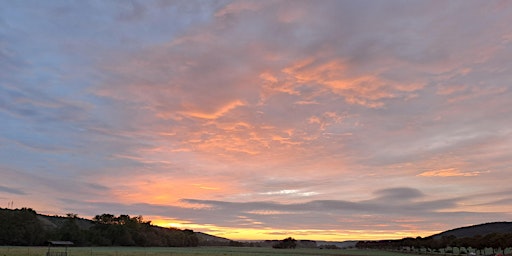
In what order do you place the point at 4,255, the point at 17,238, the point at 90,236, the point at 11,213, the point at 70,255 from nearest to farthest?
1. the point at 4,255
2. the point at 70,255
3. the point at 17,238
4. the point at 11,213
5. the point at 90,236

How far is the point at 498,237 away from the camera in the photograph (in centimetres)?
17288

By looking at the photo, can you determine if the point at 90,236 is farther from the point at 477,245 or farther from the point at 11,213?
the point at 477,245

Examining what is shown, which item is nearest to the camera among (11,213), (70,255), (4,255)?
(4,255)

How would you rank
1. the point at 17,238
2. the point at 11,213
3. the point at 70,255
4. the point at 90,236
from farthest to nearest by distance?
the point at 90,236, the point at 11,213, the point at 17,238, the point at 70,255

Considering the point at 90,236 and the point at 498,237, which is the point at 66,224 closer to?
the point at 90,236

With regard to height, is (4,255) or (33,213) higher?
(33,213)

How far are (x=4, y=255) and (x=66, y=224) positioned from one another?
102507 millimetres

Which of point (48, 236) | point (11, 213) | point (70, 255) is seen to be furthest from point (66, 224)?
point (70, 255)

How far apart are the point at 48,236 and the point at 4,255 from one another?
317 ft

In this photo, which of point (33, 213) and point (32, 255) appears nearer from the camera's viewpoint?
point (32, 255)

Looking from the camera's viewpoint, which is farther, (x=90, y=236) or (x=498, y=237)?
(x=90, y=236)

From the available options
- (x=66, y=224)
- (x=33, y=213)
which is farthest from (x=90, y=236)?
(x=33, y=213)

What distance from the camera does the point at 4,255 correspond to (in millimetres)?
83250

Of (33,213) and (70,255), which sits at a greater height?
(33,213)
